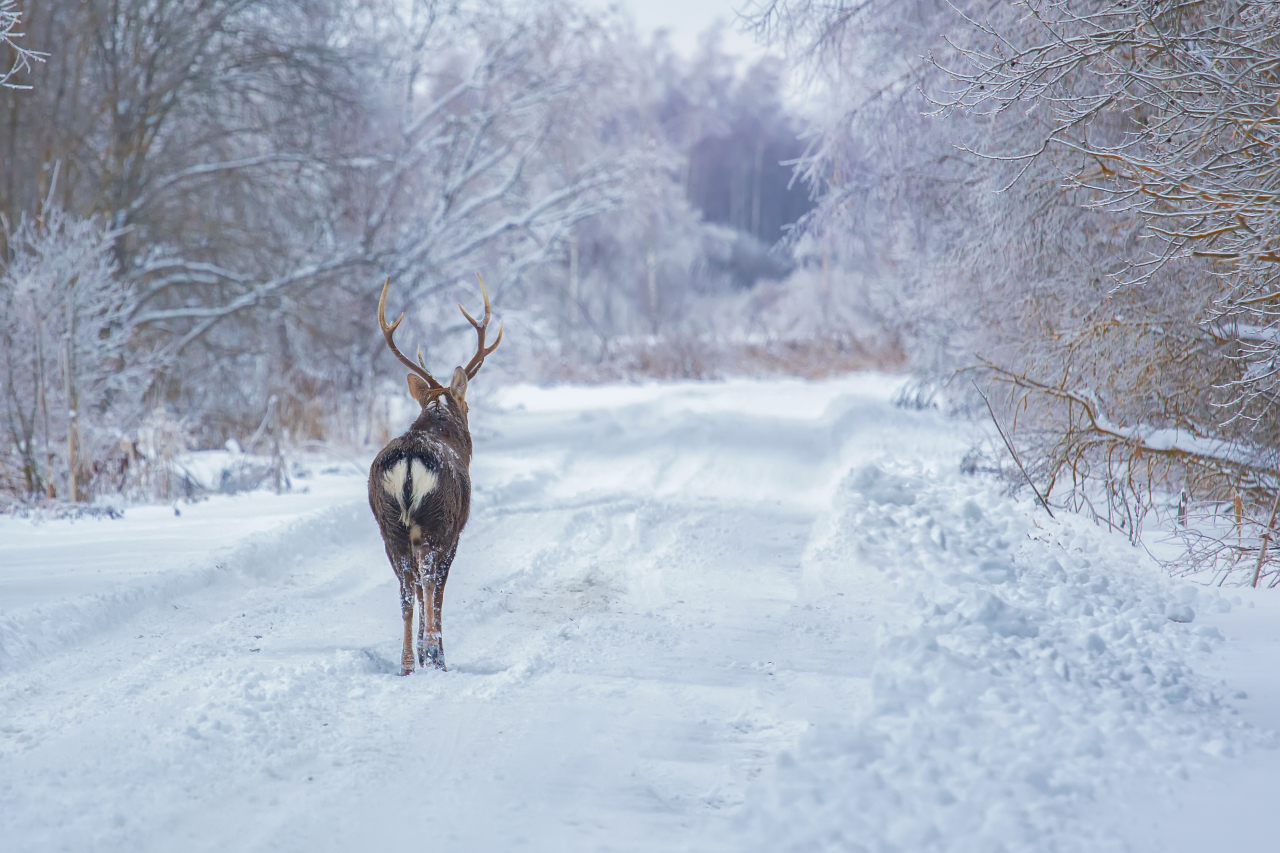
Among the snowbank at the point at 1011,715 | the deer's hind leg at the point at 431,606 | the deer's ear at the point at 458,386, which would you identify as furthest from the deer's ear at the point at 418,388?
the snowbank at the point at 1011,715

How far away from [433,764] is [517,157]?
61.1ft

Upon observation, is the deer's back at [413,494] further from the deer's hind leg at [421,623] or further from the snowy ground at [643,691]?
the snowy ground at [643,691]

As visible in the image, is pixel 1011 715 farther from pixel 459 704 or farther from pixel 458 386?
pixel 458 386

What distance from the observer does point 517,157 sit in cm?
2081

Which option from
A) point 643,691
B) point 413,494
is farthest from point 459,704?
point 413,494

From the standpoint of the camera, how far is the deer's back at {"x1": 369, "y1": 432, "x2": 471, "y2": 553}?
4.91 m

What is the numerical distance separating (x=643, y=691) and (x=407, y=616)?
1.29 metres

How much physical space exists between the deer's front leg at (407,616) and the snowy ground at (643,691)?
0.38ft

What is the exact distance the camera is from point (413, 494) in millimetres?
4898

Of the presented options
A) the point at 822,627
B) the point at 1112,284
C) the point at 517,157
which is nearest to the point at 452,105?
the point at 517,157

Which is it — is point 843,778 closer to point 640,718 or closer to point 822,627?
point 640,718

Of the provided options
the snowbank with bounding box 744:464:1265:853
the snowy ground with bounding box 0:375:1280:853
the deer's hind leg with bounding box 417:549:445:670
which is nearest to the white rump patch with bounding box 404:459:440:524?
the deer's hind leg with bounding box 417:549:445:670

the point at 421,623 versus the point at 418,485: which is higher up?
the point at 418,485

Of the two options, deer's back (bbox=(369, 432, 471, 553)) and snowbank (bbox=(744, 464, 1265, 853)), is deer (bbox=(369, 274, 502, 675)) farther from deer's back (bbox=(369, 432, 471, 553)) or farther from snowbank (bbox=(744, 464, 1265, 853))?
snowbank (bbox=(744, 464, 1265, 853))
